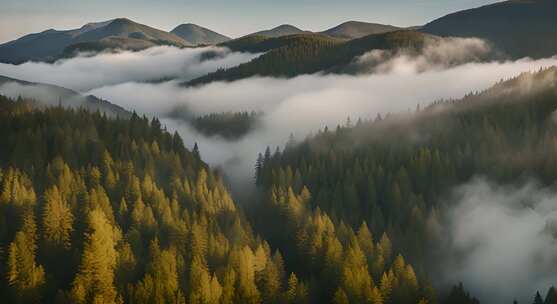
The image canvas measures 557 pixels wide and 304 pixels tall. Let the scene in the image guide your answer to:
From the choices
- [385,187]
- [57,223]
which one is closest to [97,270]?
[57,223]

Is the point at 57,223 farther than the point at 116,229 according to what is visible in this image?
No

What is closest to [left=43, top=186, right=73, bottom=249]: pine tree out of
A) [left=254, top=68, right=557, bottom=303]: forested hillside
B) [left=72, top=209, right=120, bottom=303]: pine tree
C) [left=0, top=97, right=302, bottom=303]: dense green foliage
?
[left=0, top=97, right=302, bottom=303]: dense green foliage

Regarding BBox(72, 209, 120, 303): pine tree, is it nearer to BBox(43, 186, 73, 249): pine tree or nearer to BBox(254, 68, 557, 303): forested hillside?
BBox(43, 186, 73, 249): pine tree

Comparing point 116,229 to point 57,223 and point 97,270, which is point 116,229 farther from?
point 97,270

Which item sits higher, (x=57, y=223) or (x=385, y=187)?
(x=57, y=223)

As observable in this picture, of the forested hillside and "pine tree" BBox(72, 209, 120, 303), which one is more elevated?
"pine tree" BBox(72, 209, 120, 303)

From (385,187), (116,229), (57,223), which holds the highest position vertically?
(57,223)

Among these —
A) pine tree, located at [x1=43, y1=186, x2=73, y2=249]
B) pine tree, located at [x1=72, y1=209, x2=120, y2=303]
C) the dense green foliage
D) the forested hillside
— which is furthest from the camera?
the forested hillside

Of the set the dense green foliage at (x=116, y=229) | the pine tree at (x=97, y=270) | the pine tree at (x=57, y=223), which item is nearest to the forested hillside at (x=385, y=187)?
the dense green foliage at (x=116, y=229)

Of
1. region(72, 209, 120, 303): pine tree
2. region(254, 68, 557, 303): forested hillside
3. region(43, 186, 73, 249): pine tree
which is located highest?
region(43, 186, 73, 249): pine tree

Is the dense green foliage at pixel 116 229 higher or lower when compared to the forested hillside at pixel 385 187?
higher

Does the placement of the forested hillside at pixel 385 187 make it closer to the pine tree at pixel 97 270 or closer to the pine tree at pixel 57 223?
the pine tree at pixel 97 270

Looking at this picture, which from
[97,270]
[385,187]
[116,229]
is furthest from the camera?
[385,187]
